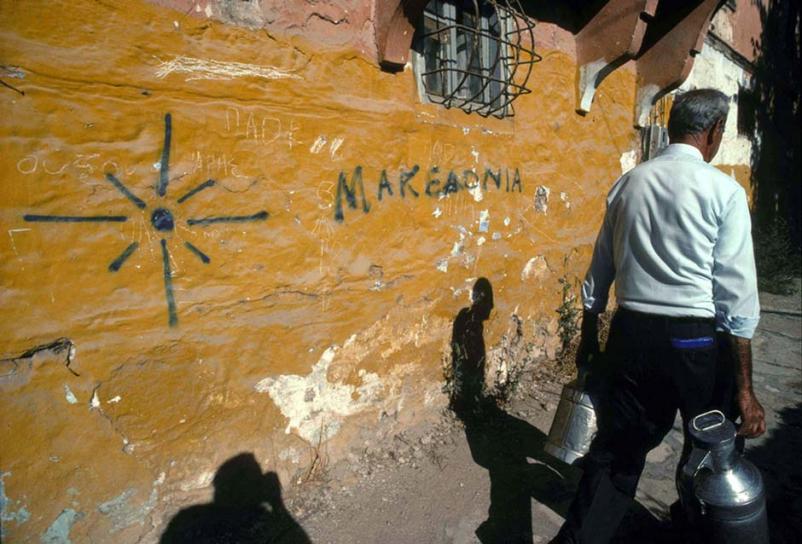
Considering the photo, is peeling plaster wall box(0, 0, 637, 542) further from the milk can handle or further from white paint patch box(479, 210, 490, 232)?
the milk can handle

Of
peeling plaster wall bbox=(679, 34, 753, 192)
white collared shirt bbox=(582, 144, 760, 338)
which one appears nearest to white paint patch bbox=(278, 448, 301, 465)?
white collared shirt bbox=(582, 144, 760, 338)

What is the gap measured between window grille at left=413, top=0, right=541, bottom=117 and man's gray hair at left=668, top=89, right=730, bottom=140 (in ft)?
4.03

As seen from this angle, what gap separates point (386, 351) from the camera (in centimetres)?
277

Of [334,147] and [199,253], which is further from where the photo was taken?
[334,147]

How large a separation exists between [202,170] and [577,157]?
3.02m

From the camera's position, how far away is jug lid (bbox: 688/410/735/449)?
1.58 m

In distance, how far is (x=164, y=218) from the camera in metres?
1.92

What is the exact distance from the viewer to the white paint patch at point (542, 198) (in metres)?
3.62

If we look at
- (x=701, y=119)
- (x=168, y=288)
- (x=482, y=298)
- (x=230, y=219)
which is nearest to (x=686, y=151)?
(x=701, y=119)

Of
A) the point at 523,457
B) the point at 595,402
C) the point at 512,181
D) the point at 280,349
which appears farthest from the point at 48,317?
the point at 512,181

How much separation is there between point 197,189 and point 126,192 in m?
0.27

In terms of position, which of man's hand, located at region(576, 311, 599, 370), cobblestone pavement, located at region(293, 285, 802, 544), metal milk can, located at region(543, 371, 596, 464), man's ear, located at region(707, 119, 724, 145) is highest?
man's ear, located at region(707, 119, 724, 145)

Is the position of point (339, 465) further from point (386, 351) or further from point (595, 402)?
point (595, 402)

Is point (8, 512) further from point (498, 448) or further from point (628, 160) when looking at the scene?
point (628, 160)
